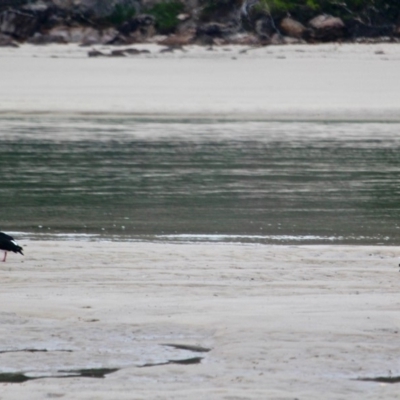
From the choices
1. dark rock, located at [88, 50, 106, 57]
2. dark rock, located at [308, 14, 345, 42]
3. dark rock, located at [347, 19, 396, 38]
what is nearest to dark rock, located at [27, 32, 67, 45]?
dark rock, located at [88, 50, 106, 57]

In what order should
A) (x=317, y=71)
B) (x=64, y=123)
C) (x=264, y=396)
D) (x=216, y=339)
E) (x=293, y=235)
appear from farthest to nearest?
(x=317, y=71) → (x=64, y=123) → (x=293, y=235) → (x=216, y=339) → (x=264, y=396)

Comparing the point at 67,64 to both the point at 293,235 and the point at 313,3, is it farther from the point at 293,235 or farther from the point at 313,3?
the point at 293,235

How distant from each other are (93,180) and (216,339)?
8.06 metres

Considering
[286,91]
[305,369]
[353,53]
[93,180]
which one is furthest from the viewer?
[353,53]

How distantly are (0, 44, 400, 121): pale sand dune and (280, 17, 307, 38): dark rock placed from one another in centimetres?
184

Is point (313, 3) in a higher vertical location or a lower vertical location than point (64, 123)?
higher

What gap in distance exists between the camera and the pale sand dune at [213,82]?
22.6 metres

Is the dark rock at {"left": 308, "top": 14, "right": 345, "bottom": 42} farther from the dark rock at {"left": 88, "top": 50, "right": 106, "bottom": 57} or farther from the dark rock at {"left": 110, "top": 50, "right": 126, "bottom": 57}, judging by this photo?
the dark rock at {"left": 88, "top": 50, "right": 106, "bottom": 57}

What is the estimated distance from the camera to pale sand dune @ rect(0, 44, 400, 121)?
2259cm

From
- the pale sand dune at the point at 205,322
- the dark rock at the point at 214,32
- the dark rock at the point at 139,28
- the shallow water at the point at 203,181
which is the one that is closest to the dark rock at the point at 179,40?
the dark rock at the point at 214,32

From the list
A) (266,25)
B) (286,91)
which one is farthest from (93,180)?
(266,25)

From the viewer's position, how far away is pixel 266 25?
3500 centimetres

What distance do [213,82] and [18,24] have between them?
11.3 m

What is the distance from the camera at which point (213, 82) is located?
2614 cm
